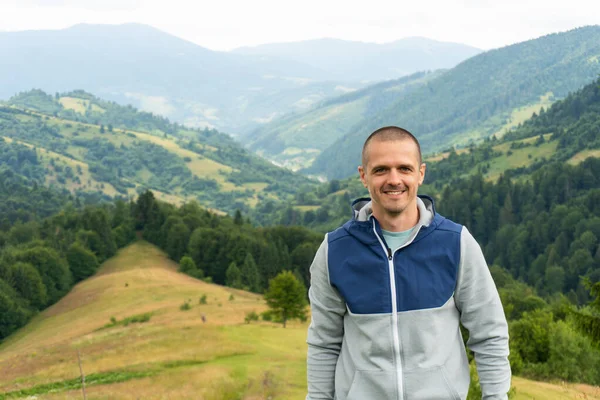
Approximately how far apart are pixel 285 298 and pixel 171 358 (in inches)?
943

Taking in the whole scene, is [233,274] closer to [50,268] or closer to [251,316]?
[50,268]

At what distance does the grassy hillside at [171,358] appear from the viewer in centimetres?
2614

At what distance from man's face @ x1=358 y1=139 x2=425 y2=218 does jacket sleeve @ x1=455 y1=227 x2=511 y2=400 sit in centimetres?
62

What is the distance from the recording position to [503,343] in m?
5.21

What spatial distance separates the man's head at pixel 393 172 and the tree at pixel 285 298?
52.3 m

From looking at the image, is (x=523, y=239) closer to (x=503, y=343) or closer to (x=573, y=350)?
(x=573, y=350)

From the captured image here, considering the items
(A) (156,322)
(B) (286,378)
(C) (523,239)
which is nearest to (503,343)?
(B) (286,378)

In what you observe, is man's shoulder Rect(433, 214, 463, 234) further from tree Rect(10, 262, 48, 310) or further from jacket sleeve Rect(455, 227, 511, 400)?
tree Rect(10, 262, 48, 310)

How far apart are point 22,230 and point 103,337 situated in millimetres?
95397

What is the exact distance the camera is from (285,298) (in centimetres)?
5766

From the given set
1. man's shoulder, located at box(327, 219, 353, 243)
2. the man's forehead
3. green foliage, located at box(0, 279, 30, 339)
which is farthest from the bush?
the man's forehead

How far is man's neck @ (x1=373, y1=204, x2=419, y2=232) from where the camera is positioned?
5.48 m

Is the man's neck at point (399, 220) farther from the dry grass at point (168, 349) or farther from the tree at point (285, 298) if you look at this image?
the tree at point (285, 298)

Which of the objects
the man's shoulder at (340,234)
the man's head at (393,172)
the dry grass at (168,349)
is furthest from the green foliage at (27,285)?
the man's head at (393,172)
